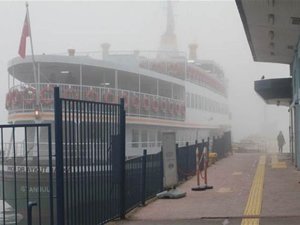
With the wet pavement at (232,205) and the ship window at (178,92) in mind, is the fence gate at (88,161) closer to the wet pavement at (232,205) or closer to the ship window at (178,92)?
the wet pavement at (232,205)

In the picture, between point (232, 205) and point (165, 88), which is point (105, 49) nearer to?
point (165, 88)

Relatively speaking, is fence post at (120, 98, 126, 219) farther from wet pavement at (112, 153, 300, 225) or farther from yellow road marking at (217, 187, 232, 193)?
yellow road marking at (217, 187, 232, 193)

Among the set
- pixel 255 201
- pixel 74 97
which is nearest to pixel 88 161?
pixel 255 201

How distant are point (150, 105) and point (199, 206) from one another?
1789 cm

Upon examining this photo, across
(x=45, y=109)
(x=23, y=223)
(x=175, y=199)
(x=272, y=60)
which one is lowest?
(x=23, y=223)

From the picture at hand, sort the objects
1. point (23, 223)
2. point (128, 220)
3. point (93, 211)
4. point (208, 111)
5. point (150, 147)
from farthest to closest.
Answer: point (208, 111)
point (150, 147)
point (23, 223)
point (128, 220)
point (93, 211)

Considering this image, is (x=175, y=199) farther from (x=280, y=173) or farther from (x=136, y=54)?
(x=136, y=54)

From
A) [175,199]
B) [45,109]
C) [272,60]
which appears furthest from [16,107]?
[175,199]

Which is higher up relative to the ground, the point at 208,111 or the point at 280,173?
the point at 208,111

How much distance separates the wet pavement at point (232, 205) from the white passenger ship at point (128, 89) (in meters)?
8.60

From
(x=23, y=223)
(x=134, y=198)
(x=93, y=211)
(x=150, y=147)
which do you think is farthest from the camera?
(x=150, y=147)

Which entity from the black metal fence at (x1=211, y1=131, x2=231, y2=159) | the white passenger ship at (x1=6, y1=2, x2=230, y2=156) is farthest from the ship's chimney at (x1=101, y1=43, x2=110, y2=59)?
the black metal fence at (x1=211, y1=131, x2=231, y2=159)

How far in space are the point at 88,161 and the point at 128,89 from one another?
76.8ft

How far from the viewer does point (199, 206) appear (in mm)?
11336
